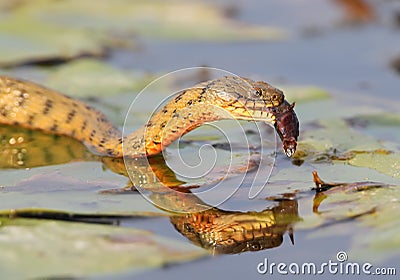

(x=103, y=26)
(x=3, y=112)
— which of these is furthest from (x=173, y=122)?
(x=103, y=26)

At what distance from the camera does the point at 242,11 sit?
9148 mm

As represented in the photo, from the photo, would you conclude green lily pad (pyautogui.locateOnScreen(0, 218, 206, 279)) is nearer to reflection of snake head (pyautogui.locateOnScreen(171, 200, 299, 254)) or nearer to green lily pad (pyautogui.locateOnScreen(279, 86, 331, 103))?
reflection of snake head (pyautogui.locateOnScreen(171, 200, 299, 254))

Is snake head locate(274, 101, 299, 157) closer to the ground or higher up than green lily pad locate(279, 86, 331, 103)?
closer to the ground

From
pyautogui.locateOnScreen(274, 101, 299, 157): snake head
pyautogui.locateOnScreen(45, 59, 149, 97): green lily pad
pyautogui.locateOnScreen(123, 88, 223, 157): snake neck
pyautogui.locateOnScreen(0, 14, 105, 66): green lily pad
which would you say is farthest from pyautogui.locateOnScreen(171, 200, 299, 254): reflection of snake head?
pyautogui.locateOnScreen(0, 14, 105, 66): green lily pad

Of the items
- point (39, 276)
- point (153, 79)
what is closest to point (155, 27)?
point (153, 79)

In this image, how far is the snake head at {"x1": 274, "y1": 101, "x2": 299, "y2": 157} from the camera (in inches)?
160

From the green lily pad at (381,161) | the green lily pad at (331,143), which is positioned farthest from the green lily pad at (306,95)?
the green lily pad at (381,161)

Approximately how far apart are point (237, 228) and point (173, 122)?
3.00 ft

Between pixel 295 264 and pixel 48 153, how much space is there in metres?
1.78

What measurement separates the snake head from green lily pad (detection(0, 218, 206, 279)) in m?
1.03

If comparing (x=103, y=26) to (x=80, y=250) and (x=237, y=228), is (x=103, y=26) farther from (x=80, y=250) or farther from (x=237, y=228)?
(x=80, y=250)

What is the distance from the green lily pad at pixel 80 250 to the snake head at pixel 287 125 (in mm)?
1027

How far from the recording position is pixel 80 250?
10.2 feet

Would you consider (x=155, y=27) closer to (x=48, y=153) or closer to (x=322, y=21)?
(x=322, y=21)
